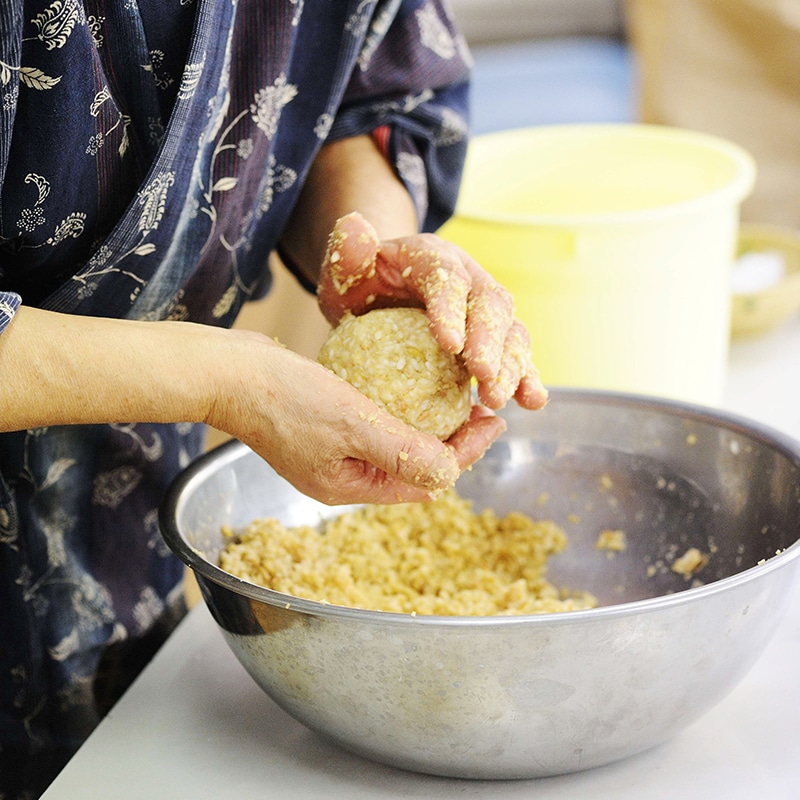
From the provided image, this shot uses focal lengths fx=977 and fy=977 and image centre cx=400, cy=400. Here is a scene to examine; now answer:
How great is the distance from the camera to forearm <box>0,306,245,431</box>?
0.71m

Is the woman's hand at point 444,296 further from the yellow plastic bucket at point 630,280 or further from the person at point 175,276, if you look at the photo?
the yellow plastic bucket at point 630,280

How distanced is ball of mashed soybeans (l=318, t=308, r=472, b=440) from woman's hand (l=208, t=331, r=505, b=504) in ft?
0.16

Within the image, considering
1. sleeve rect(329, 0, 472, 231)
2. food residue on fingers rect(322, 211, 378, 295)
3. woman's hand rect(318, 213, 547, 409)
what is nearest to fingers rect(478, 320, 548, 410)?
woman's hand rect(318, 213, 547, 409)

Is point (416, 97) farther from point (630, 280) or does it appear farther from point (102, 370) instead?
point (102, 370)

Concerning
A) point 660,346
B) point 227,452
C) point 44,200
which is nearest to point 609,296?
point 660,346

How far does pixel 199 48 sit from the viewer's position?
0.83 meters

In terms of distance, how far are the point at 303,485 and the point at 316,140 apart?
1.30 ft

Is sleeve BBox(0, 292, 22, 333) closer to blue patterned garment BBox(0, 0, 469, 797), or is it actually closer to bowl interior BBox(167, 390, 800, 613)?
blue patterned garment BBox(0, 0, 469, 797)

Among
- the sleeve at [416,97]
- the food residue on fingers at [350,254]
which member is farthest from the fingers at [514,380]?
the sleeve at [416,97]

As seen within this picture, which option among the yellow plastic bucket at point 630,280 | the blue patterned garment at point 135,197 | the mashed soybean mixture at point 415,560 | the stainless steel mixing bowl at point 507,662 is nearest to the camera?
the stainless steel mixing bowl at point 507,662

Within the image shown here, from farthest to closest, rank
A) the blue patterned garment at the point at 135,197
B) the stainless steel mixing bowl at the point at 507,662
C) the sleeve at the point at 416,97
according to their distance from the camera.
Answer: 1. the sleeve at the point at 416,97
2. the blue patterned garment at the point at 135,197
3. the stainless steel mixing bowl at the point at 507,662

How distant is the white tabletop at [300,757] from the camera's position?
2.46 feet

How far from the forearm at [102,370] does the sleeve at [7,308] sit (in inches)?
0.5

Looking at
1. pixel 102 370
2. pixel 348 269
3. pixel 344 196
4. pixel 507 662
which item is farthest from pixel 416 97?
pixel 507 662
